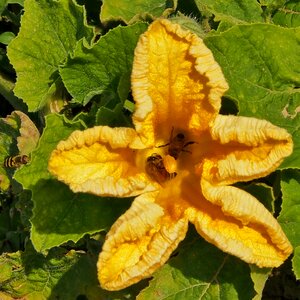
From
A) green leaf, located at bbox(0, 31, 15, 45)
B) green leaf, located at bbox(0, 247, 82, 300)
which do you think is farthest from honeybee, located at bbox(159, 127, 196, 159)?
green leaf, located at bbox(0, 31, 15, 45)

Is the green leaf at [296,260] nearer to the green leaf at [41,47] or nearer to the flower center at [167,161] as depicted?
the flower center at [167,161]

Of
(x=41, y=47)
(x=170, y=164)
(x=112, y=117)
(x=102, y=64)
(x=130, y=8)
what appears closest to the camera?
(x=170, y=164)

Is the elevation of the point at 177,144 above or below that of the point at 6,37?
above

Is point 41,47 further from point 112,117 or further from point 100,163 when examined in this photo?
point 100,163

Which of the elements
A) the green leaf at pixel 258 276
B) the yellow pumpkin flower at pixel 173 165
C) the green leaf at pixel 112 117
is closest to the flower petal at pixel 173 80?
the yellow pumpkin flower at pixel 173 165

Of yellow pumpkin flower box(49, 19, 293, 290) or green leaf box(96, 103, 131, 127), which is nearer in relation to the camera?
yellow pumpkin flower box(49, 19, 293, 290)

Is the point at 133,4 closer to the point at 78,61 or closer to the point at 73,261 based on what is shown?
the point at 78,61

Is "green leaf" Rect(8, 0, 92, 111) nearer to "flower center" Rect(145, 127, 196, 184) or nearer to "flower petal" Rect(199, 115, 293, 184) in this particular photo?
"flower center" Rect(145, 127, 196, 184)

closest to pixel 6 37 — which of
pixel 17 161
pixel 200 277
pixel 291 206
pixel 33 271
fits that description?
pixel 17 161
